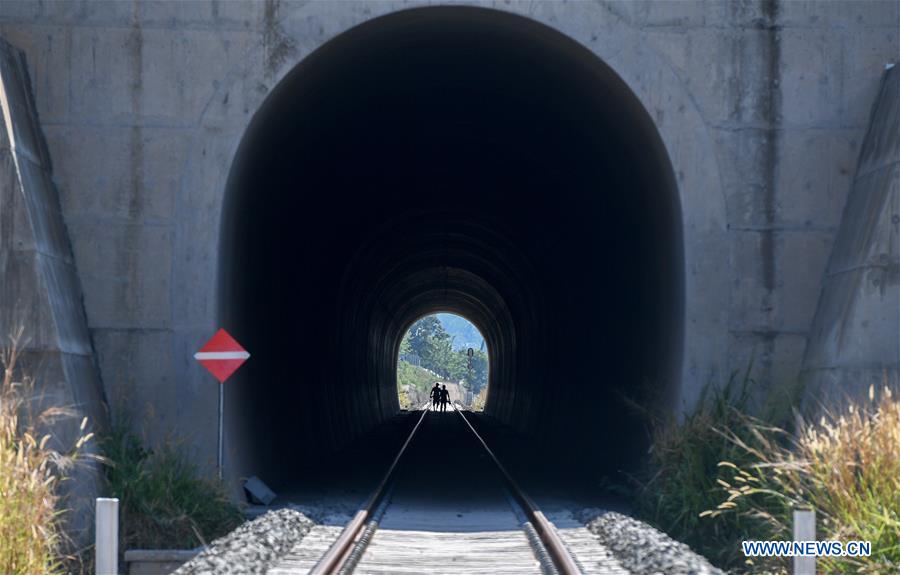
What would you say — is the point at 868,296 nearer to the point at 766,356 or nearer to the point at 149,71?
the point at 766,356

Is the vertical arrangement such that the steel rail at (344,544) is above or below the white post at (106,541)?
below

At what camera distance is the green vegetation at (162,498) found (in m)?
11.0

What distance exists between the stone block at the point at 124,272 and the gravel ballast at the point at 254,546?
2427mm

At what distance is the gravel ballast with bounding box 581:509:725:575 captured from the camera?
8891 millimetres

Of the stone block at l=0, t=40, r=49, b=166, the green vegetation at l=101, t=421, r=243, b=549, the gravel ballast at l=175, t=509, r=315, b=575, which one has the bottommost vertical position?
the gravel ballast at l=175, t=509, r=315, b=575

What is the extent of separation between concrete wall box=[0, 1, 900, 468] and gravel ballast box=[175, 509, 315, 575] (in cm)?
129

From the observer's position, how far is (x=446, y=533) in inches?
462

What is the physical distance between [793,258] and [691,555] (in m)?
4.33

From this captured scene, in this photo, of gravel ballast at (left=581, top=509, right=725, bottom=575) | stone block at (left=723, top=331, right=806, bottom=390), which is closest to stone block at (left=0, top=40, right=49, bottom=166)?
gravel ballast at (left=581, top=509, right=725, bottom=575)

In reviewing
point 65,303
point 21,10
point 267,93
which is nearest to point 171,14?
point 267,93

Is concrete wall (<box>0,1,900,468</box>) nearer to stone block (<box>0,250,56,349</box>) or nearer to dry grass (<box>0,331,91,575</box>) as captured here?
stone block (<box>0,250,56,349</box>)

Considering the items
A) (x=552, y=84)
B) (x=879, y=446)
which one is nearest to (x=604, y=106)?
(x=552, y=84)

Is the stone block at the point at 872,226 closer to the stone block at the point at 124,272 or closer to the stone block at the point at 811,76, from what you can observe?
the stone block at the point at 811,76

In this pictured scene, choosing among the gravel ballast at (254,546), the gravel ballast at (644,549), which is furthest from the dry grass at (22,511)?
the gravel ballast at (644,549)
